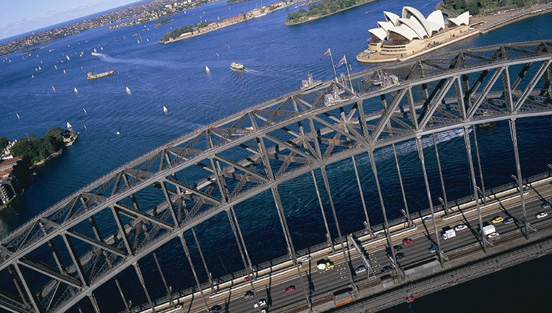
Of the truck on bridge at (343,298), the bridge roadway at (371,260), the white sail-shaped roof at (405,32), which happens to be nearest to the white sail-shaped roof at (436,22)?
the white sail-shaped roof at (405,32)

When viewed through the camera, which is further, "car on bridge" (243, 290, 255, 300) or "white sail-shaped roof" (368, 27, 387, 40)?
"white sail-shaped roof" (368, 27, 387, 40)

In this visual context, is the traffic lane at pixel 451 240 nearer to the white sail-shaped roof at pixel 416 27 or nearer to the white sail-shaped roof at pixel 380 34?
the white sail-shaped roof at pixel 416 27

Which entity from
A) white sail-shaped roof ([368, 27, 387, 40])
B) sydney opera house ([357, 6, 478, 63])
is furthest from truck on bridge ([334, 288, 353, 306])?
white sail-shaped roof ([368, 27, 387, 40])

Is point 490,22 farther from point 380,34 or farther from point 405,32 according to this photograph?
point 380,34

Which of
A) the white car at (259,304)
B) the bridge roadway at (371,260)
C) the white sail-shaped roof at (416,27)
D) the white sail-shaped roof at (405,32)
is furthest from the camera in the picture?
the white sail-shaped roof at (416,27)

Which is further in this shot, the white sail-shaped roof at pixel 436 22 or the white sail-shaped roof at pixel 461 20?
the white sail-shaped roof at pixel 461 20

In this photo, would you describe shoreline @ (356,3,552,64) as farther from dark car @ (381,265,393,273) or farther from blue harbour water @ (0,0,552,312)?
dark car @ (381,265,393,273)

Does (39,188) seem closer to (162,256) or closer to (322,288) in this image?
(162,256)

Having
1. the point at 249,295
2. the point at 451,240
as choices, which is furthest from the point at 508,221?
the point at 249,295
